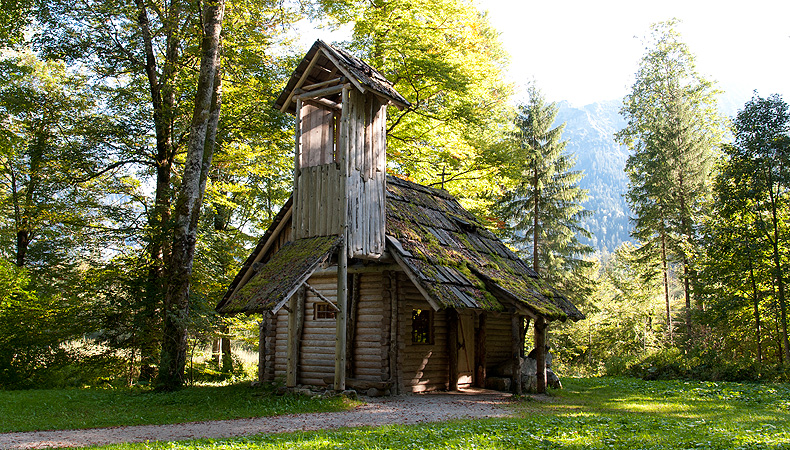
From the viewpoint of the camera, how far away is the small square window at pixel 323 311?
606 inches

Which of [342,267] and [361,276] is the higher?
[342,267]

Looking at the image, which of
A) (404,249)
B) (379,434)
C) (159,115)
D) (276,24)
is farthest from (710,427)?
(276,24)

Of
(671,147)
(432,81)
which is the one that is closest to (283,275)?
(432,81)

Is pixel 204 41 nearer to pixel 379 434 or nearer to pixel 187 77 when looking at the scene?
pixel 187 77

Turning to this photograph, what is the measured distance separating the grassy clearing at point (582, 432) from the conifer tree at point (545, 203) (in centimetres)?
2150

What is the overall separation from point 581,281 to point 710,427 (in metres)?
27.4

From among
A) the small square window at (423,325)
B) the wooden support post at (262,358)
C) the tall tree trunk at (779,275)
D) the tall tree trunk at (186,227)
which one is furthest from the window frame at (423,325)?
the tall tree trunk at (779,275)

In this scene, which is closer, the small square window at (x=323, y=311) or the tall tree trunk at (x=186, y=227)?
the tall tree trunk at (x=186, y=227)

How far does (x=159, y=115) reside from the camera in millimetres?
18938

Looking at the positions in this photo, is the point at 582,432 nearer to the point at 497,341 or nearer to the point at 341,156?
the point at 341,156

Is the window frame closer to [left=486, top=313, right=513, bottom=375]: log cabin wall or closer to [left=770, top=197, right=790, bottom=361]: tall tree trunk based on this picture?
[left=486, top=313, right=513, bottom=375]: log cabin wall

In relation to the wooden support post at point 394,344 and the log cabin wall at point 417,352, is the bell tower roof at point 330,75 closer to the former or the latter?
A: the log cabin wall at point 417,352

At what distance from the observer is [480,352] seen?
17.2 meters

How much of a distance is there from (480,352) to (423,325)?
2.40 meters
